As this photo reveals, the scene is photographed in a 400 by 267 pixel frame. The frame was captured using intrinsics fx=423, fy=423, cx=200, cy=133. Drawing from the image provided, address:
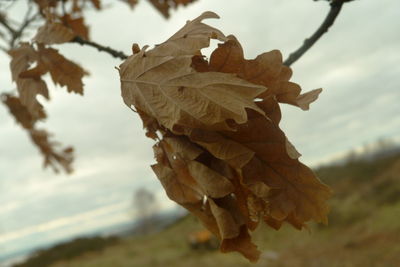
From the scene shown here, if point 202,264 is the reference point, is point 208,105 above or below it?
above

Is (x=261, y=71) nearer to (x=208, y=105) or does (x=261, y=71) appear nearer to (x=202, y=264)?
(x=208, y=105)

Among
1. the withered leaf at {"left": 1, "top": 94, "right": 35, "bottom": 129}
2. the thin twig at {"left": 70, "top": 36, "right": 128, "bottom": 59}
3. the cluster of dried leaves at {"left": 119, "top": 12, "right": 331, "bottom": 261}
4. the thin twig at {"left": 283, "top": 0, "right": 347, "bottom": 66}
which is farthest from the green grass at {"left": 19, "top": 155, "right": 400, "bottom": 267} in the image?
the cluster of dried leaves at {"left": 119, "top": 12, "right": 331, "bottom": 261}

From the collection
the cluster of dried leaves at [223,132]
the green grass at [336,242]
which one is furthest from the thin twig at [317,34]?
the green grass at [336,242]

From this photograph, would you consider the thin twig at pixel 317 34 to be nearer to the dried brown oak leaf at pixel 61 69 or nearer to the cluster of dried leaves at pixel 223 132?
the cluster of dried leaves at pixel 223 132

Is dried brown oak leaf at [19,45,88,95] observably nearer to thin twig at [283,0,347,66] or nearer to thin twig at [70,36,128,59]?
thin twig at [70,36,128,59]

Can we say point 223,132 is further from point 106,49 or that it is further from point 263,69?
point 106,49

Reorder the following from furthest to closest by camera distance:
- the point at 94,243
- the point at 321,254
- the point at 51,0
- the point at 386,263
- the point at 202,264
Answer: the point at 94,243, the point at 202,264, the point at 321,254, the point at 386,263, the point at 51,0

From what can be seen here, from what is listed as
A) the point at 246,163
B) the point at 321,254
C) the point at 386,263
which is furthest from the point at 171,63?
the point at 321,254
